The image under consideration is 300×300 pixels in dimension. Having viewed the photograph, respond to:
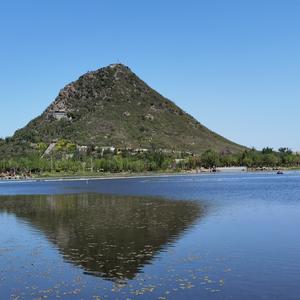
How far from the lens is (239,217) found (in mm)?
62469

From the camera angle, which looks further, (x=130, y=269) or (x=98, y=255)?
(x=98, y=255)

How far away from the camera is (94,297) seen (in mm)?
26469

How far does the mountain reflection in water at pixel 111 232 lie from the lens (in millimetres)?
35562

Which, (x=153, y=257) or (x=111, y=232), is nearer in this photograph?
(x=153, y=257)

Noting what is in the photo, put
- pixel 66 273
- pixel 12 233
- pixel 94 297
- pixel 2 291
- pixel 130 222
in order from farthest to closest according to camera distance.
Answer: pixel 130 222 → pixel 12 233 → pixel 66 273 → pixel 2 291 → pixel 94 297

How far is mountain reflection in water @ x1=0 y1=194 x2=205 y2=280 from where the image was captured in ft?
117

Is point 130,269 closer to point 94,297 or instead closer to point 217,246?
point 94,297

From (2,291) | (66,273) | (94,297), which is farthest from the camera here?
(66,273)

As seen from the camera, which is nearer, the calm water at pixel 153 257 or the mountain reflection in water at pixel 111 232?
the calm water at pixel 153 257

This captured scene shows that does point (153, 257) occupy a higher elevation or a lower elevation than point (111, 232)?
lower

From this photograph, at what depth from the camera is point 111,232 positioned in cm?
5109

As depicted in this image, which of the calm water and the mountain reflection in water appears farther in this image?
the mountain reflection in water

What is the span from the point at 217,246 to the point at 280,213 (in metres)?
27.4

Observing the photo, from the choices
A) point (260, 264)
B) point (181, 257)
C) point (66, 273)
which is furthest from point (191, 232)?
point (66, 273)
